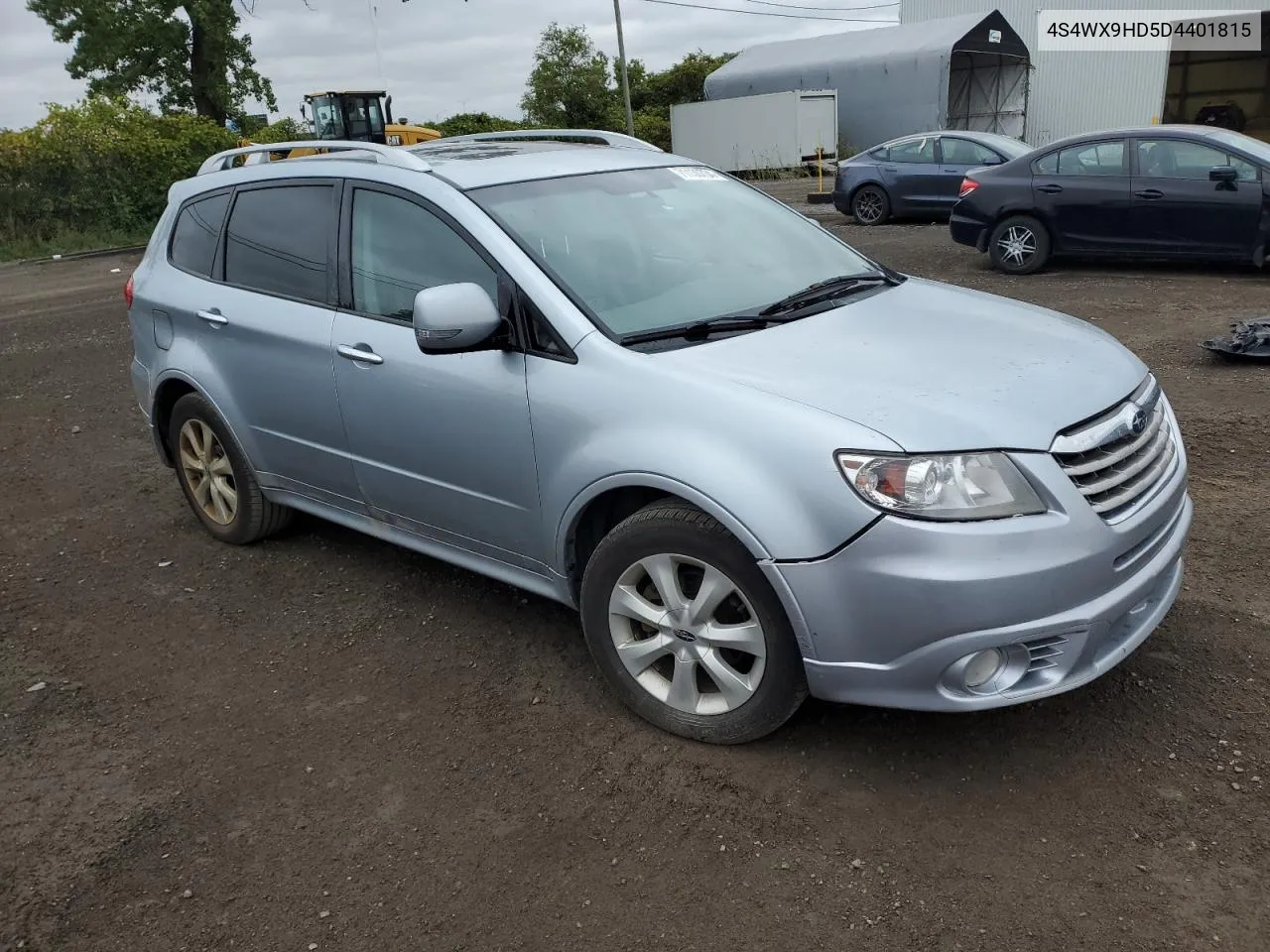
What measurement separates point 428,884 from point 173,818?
2.88ft

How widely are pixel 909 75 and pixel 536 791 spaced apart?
28.6 m

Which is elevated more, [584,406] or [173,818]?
[584,406]

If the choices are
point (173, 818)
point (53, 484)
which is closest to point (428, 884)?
point (173, 818)

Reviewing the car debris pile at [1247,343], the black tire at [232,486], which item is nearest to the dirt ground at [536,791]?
the black tire at [232,486]

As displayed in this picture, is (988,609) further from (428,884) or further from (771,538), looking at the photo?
(428,884)

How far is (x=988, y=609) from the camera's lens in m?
2.65

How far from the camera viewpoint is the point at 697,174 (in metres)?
4.30

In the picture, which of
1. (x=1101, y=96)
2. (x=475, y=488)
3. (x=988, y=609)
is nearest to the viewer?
(x=988, y=609)

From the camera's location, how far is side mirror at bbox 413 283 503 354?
3.22 meters

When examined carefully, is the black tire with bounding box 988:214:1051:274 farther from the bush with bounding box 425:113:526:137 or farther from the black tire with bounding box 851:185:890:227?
the bush with bounding box 425:113:526:137

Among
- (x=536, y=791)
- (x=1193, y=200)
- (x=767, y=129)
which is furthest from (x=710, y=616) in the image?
(x=767, y=129)

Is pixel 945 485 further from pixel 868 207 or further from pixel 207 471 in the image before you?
pixel 868 207

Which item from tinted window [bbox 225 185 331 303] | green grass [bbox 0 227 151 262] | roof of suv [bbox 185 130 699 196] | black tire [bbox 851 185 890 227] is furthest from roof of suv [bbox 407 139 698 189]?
green grass [bbox 0 227 151 262]

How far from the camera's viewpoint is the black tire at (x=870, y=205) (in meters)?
16.1
